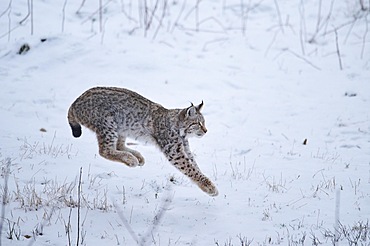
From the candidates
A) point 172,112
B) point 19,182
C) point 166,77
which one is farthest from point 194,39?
point 19,182

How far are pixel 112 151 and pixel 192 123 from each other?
40.3 inches

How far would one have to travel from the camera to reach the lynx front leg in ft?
21.8

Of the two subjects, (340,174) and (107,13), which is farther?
(107,13)

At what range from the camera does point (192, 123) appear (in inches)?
282

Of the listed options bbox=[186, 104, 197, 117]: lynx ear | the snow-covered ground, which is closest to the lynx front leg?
the snow-covered ground

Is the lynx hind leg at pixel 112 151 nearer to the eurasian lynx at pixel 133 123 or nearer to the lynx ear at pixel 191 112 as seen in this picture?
the eurasian lynx at pixel 133 123

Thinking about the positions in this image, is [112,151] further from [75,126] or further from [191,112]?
[191,112]

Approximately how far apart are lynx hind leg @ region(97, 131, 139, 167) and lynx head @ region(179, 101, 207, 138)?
69cm

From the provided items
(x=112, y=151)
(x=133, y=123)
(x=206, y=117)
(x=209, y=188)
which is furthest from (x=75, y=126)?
(x=206, y=117)

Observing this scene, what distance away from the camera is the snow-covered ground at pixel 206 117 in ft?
18.6

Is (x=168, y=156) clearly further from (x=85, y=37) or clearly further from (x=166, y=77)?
(x=85, y=37)

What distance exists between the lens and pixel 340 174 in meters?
7.65

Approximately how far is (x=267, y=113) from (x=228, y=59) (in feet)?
8.25

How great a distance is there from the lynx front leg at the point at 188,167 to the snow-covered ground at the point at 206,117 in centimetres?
16
